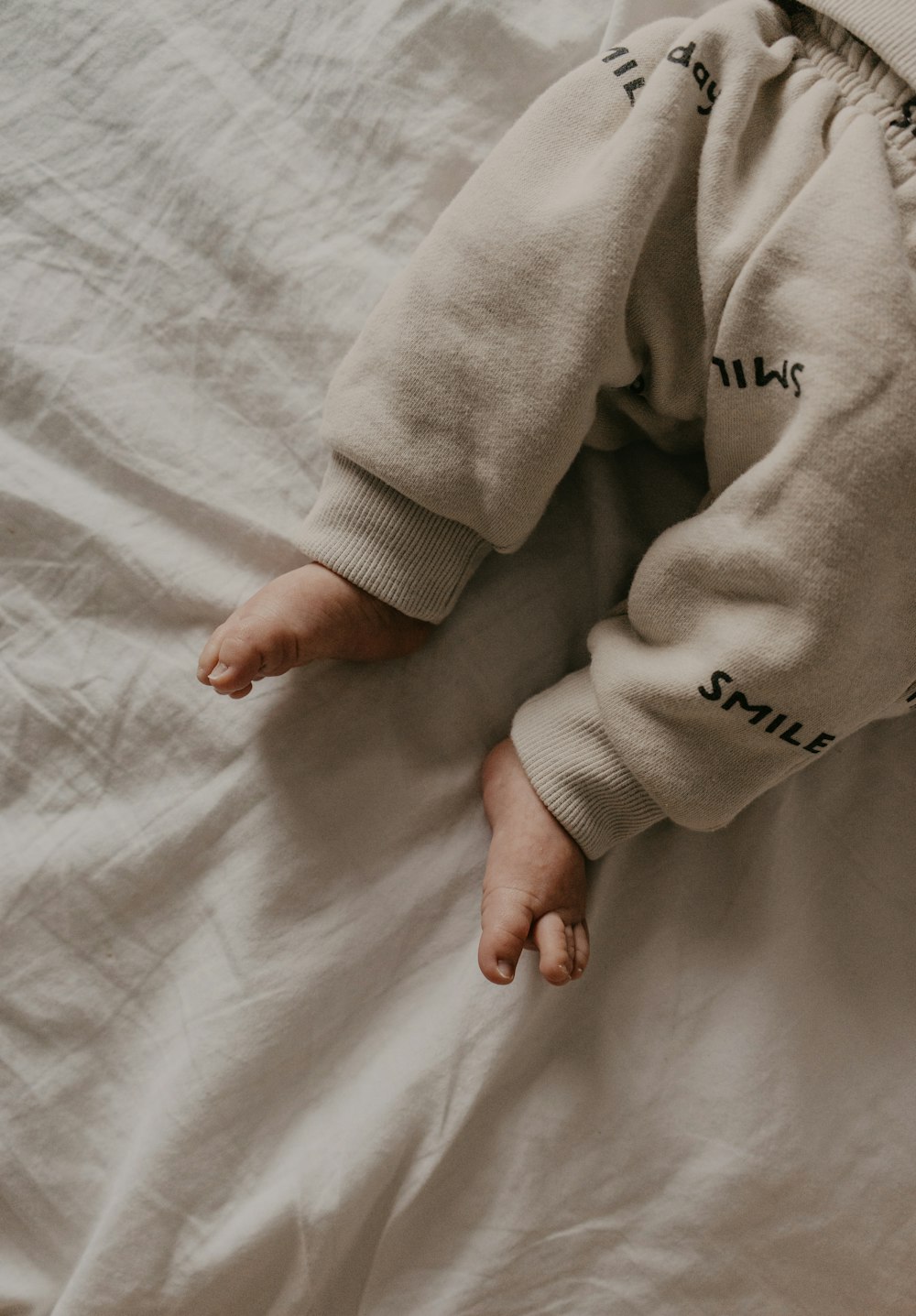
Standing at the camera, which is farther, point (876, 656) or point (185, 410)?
point (185, 410)

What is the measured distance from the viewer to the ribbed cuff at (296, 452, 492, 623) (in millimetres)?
704

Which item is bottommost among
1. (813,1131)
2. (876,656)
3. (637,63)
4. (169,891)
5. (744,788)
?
(169,891)

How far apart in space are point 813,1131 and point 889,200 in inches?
23.2

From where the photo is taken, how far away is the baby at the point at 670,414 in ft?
2.02

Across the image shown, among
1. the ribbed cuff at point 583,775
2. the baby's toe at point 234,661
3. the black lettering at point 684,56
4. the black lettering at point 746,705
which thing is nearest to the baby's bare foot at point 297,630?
the baby's toe at point 234,661

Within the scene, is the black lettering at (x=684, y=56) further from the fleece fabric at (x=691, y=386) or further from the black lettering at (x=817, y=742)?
the black lettering at (x=817, y=742)

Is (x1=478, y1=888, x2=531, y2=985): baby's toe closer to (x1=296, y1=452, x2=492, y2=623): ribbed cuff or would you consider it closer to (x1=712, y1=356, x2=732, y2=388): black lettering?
(x1=296, y1=452, x2=492, y2=623): ribbed cuff

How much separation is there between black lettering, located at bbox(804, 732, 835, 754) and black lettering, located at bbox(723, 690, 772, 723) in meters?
0.04

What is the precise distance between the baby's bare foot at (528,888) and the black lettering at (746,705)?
5.7 inches

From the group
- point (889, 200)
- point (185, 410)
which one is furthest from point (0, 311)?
point (889, 200)

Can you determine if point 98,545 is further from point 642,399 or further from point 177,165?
point 642,399

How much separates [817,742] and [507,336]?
326 mm

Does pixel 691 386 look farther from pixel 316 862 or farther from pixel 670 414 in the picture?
pixel 316 862

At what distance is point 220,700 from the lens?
73 cm
